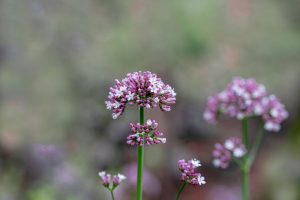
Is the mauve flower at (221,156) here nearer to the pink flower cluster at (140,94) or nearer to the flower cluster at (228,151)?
the flower cluster at (228,151)

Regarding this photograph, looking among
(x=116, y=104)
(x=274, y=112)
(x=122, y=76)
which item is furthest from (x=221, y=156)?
(x=122, y=76)

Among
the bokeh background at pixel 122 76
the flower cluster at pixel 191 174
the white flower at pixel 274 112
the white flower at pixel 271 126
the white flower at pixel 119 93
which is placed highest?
the bokeh background at pixel 122 76

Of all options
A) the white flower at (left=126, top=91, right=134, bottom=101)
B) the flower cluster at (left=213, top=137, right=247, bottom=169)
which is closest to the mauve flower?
the flower cluster at (left=213, top=137, right=247, bottom=169)

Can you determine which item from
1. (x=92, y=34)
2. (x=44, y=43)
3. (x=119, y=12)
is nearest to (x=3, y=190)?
(x=44, y=43)

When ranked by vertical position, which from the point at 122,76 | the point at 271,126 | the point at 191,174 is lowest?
the point at 191,174

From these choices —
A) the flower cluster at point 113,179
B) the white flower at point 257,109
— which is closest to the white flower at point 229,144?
the white flower at point 257,109

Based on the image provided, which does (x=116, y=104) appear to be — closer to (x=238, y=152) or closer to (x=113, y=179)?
(x=113, y=179)

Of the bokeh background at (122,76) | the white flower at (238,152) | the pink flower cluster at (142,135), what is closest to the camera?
the pink flower cluster at (142,135)
